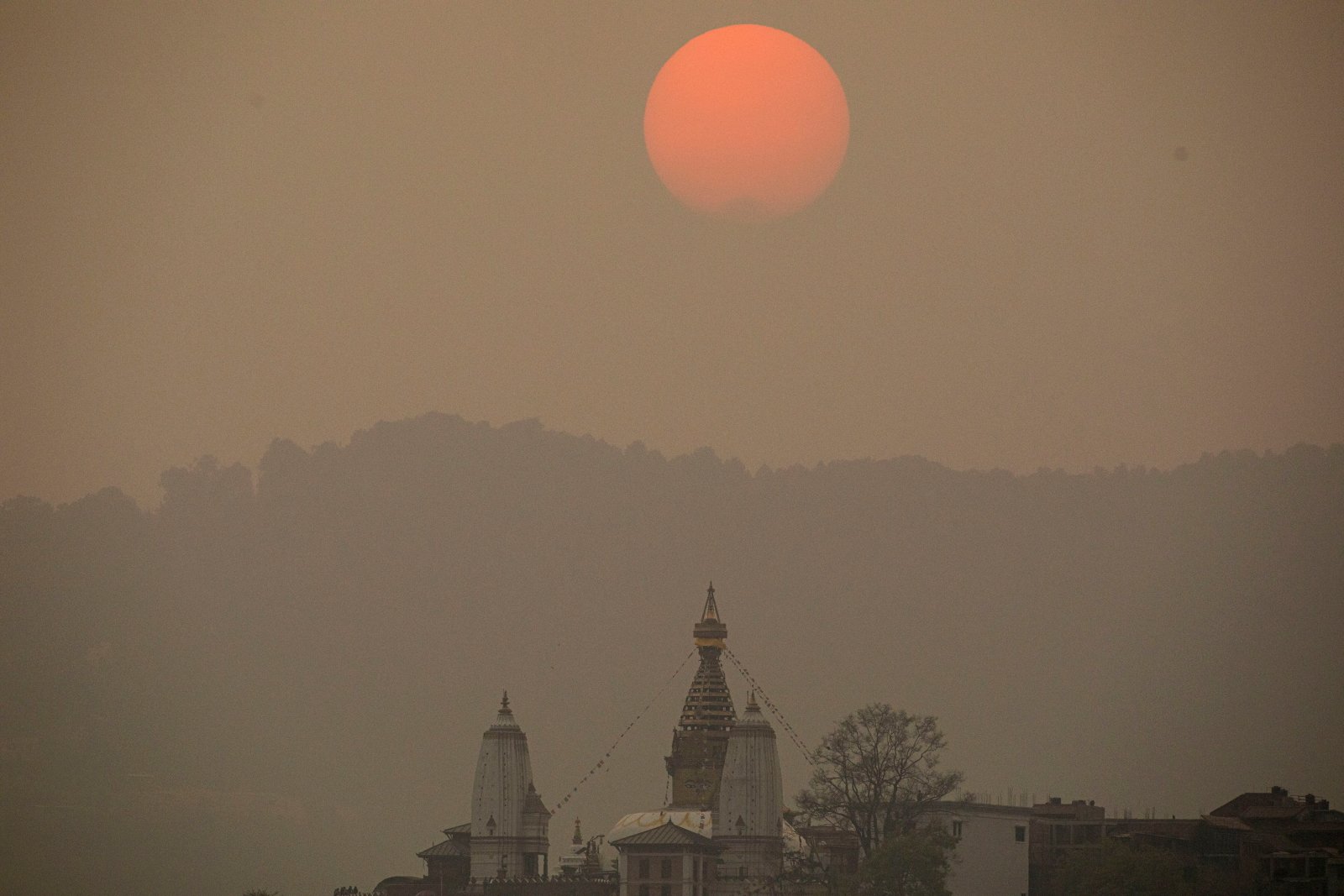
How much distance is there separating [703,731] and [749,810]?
1227cm

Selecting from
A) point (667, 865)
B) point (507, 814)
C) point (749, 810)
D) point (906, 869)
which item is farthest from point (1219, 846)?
point (507, 814)

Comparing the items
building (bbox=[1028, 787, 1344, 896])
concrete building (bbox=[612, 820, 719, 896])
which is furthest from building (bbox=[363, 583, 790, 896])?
building (bbox=[1028, 787, 1344, 896])

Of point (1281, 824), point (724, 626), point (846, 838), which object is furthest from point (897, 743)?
point (724, 626)

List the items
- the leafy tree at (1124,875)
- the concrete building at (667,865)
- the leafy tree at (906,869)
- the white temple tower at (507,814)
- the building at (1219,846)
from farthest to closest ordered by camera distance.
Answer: the white temple tower at (507,814)
the concrete building at (667,865)
the building at (1219,846)
the leafy tree at (1124,875)
the leafy tree at (906,869)

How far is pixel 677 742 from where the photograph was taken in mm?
120188

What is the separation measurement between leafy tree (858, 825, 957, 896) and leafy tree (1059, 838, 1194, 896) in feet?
16.2

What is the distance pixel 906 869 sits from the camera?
9525 centimetres

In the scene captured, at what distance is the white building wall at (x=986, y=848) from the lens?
103m

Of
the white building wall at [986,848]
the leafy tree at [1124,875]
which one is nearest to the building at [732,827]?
the white building wall at [986,848]

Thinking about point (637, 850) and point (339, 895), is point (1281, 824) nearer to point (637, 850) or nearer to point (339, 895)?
point (637, 850)

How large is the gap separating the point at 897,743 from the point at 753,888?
24.8 ft

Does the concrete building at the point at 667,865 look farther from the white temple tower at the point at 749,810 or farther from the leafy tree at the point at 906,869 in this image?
the leafy tree at the point at 906,869

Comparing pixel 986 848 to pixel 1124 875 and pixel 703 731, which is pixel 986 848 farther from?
pixel 703 731

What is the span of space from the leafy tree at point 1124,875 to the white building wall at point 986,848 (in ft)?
10.6
